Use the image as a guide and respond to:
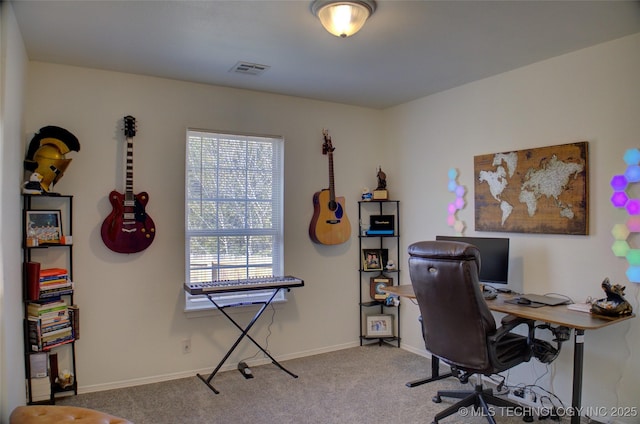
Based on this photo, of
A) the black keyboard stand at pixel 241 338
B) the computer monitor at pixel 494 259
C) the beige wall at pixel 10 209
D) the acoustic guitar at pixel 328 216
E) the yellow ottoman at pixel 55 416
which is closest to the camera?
the yellow ottoman at pixel 55 416

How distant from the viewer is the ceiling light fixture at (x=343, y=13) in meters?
2.20

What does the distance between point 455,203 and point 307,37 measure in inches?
77.2

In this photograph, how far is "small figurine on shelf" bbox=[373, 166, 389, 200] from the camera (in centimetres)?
432

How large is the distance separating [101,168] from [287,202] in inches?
62.1

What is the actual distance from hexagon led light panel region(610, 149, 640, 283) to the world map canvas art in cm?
19

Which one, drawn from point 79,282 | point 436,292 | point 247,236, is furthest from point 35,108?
point 436,292

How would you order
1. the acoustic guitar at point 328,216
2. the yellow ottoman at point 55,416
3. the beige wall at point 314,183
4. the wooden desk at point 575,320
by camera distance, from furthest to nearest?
the acoustic guitar at point 328,216, the beige wall at point 314,183, the wooden desk at point 575,320, the yellow ottoman at point 55,416

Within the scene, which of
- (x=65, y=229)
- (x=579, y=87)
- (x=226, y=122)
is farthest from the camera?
(x=226, y=122)

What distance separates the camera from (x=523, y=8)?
2297mm

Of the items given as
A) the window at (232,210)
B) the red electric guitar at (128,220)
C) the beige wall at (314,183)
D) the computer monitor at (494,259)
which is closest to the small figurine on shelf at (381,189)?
the beige wall at (314,183)

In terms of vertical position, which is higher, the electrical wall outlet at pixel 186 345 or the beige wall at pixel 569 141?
the beige wall at pixel 569 141

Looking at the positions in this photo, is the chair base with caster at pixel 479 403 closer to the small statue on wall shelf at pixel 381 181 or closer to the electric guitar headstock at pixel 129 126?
the small statue on wall shelf at pixel 381 181

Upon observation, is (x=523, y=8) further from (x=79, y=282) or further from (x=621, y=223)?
(x=79, y=282)

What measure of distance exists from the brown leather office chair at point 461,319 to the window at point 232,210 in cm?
168
